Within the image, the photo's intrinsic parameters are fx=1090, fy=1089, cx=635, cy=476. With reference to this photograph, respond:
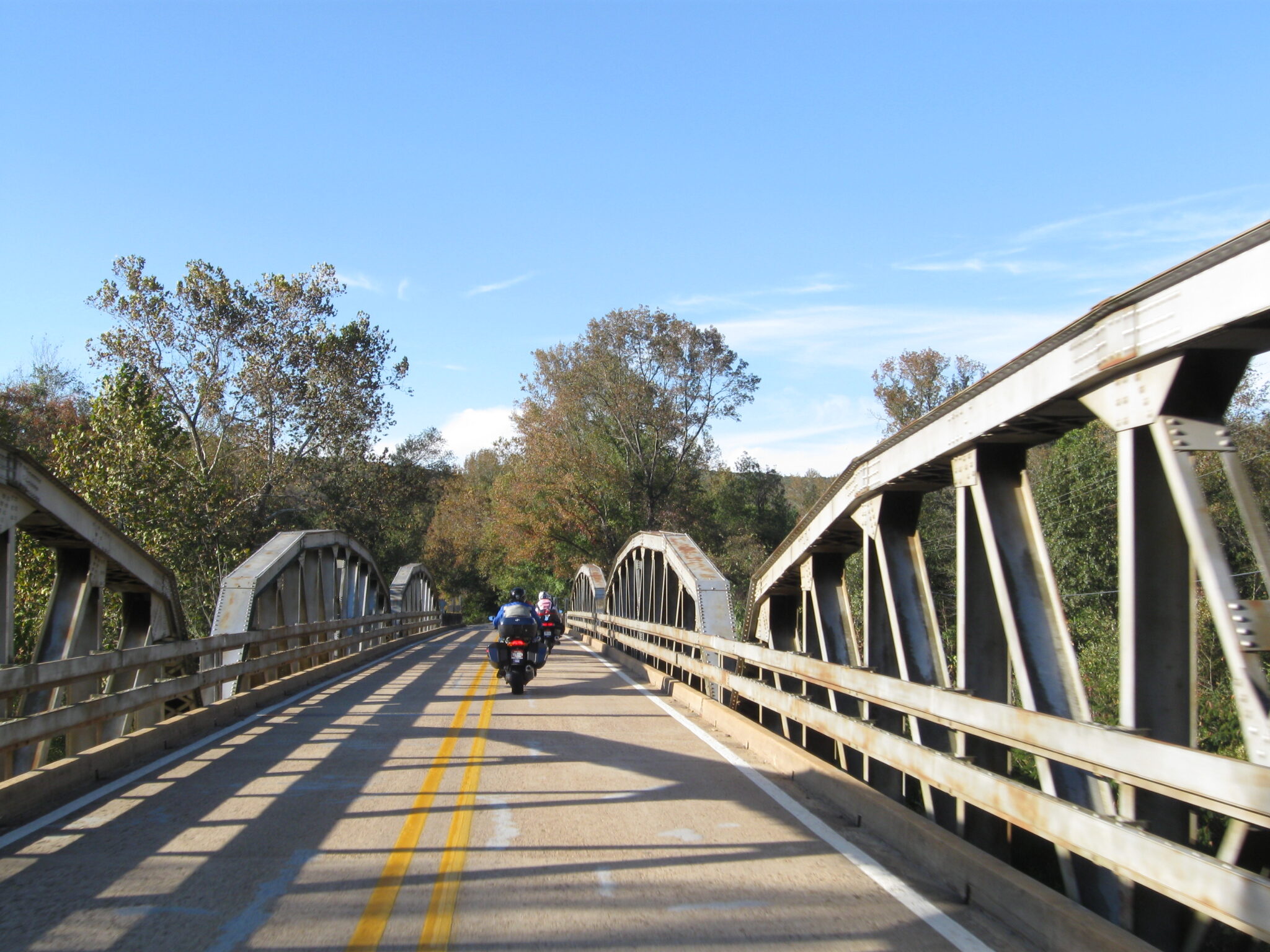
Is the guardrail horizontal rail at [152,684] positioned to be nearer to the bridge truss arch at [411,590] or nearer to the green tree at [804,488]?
the bridge truss arch at [411,590]

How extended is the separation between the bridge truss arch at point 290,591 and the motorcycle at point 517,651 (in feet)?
10.3

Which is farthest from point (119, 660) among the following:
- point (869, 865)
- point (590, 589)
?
point (590, 589)

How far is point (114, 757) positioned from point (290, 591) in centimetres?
1056

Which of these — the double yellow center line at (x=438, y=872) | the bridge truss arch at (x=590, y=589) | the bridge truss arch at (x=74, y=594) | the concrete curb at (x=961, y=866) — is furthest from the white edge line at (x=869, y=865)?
the bridge truss arch at (x=590, y=589)

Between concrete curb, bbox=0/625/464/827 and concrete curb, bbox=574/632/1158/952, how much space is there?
211 inches

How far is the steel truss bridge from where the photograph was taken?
4352mm

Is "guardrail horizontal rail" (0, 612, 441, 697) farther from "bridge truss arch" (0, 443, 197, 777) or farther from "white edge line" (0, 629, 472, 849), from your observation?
"white edge line" (0, 629, 472, 849)

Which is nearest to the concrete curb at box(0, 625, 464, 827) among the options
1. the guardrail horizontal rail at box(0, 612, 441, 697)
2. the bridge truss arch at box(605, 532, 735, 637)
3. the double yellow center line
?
the guardrail horizontal rail at box(0, 612, 441, 697)

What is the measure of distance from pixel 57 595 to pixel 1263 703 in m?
9.87

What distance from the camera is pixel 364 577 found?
983 inches

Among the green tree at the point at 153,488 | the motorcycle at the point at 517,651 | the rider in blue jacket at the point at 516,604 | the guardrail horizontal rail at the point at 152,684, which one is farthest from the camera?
the green tree at the point at 153,488

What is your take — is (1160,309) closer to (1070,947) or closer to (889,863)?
(1070,947)

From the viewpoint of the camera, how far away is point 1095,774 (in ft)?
15.2

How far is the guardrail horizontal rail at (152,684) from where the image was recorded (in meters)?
7.82
